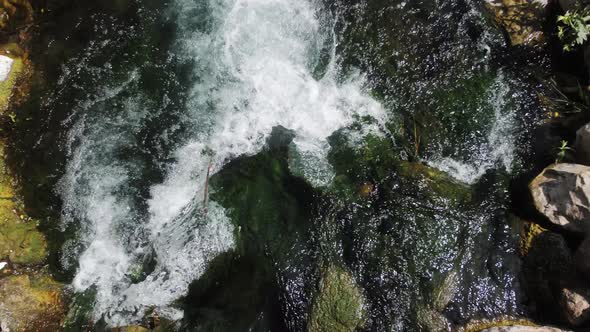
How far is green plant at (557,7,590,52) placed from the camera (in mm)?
5520

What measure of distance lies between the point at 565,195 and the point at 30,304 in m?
6.61

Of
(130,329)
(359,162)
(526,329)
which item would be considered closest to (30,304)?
(130,329)

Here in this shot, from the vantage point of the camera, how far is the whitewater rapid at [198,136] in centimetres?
562

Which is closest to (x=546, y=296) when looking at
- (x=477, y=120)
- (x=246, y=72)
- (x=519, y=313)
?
(x=519, y=313)

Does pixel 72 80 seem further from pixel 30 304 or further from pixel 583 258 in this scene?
pixel 583 258

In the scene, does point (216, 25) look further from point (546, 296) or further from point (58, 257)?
point (546, 296)

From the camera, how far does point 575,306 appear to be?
4605 mm

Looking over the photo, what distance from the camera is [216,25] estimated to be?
6.90m

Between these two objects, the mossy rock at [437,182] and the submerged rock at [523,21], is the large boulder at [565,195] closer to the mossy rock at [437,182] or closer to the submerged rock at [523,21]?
the mossy rock at [437,182]

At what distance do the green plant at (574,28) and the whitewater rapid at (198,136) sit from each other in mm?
2587

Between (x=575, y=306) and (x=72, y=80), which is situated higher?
(x=575, y=306)

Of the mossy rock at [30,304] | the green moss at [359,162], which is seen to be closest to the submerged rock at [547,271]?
the green moss at [359,162]

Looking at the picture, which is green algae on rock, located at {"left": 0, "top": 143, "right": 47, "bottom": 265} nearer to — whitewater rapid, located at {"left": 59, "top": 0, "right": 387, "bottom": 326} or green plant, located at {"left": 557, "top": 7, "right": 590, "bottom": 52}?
whitewater rapid, located at {"left": 59, "top": 0, "right": 387, "bottom": 326}

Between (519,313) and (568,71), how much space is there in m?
3.43
